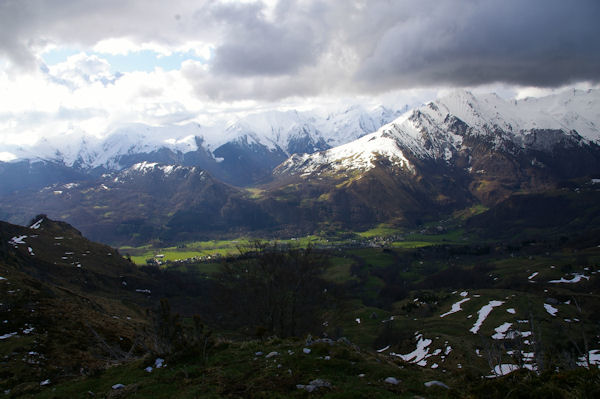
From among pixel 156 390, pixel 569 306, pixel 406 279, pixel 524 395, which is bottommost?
pixel 406 279

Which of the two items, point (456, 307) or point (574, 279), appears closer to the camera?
point (456, 307)

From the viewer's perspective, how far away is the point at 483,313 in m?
105

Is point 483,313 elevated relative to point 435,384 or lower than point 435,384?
lower

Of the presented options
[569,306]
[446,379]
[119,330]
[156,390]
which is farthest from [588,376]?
[569,306]

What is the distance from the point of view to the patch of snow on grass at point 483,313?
3709 inches

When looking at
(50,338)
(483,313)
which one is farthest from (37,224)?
(483,313)

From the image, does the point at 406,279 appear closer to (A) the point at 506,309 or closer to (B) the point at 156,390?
(A) the point at 506,309

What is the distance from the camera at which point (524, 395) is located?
9.75 meters

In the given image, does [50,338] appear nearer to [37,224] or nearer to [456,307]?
[456,307]

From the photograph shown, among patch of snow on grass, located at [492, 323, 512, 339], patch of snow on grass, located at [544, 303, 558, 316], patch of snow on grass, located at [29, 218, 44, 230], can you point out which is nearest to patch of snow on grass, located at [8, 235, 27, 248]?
patch of snow on grass, located at [29, 218, 44, 230]

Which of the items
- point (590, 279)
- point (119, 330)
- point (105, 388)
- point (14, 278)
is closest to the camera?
point (105, 388)

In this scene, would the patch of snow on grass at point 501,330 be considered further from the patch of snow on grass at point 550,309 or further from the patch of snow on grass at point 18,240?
the patch of snow on grass at point 18,240

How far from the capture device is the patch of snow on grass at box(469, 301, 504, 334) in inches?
3709

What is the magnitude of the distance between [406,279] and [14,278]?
18138 cm
